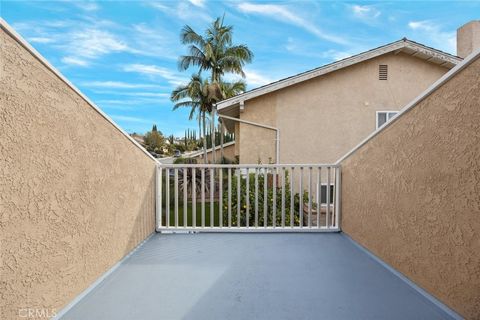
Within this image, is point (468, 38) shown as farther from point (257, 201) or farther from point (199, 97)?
point (199, 97)

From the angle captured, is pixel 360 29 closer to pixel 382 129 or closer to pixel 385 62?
pixel 385 62

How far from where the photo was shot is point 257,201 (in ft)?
15.1

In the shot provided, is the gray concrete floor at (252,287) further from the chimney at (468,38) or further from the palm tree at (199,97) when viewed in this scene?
the palm tree at (199,97)

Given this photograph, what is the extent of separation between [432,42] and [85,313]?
36.2 ft

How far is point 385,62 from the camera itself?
26.4 feet

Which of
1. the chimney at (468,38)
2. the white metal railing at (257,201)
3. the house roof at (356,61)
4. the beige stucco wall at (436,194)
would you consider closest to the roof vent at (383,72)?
the house roof at (356,61)

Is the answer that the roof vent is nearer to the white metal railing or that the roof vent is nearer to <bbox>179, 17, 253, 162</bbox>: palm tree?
the white metal railing

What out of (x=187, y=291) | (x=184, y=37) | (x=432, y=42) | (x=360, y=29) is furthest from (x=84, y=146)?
(x=184, y=37)

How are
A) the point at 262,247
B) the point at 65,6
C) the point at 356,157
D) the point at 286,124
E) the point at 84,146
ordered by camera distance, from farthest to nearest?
the point at 286,124 → the point at 65,6 → the point at 356,157 → the point at 262,247 → the point at 84,146

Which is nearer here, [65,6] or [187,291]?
[187,291]

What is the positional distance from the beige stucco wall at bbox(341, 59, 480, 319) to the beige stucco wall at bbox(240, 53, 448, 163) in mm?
4867

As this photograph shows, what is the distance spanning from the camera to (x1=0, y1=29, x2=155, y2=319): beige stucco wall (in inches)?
57.9

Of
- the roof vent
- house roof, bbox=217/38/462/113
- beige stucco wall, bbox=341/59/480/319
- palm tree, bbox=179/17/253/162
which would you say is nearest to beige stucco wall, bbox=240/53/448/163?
the roof vent

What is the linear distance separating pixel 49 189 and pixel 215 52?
55.4 feet
